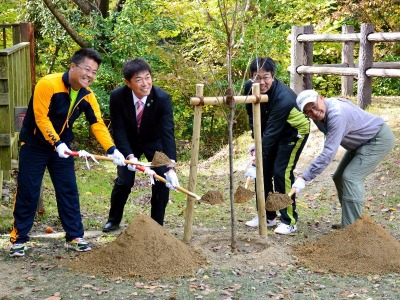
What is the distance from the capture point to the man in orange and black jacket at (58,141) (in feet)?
17.6

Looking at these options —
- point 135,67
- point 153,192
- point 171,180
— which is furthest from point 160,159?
point 135,67

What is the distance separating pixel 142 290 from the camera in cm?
480

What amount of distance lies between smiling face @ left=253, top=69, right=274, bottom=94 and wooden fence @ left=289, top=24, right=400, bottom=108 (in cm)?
500

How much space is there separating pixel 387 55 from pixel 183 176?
7546 millimetres

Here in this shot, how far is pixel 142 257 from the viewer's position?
17.1ft

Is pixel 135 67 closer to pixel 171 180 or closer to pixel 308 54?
pixel 171 180

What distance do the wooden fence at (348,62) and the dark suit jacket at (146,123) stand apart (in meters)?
5.54

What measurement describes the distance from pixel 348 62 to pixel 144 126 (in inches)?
304

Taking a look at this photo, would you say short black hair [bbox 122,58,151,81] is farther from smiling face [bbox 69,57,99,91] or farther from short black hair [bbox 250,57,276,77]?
short black hair [bbox 250,57,276,77]

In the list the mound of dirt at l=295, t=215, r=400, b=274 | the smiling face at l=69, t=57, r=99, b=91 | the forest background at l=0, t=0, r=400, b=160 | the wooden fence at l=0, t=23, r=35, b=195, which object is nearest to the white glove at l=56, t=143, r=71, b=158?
the smiling face at l=69, t=57, r=99, b=91

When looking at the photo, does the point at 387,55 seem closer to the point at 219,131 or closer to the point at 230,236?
the point at 219,131

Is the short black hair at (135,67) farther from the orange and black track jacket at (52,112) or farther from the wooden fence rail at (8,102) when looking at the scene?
the wooden fence rail at (8,102)

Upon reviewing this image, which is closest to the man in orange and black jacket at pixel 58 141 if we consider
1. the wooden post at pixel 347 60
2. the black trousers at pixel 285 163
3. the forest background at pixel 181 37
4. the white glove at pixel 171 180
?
the white glove at pixel 171 180

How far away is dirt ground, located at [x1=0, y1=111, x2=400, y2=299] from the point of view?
4.84 m
